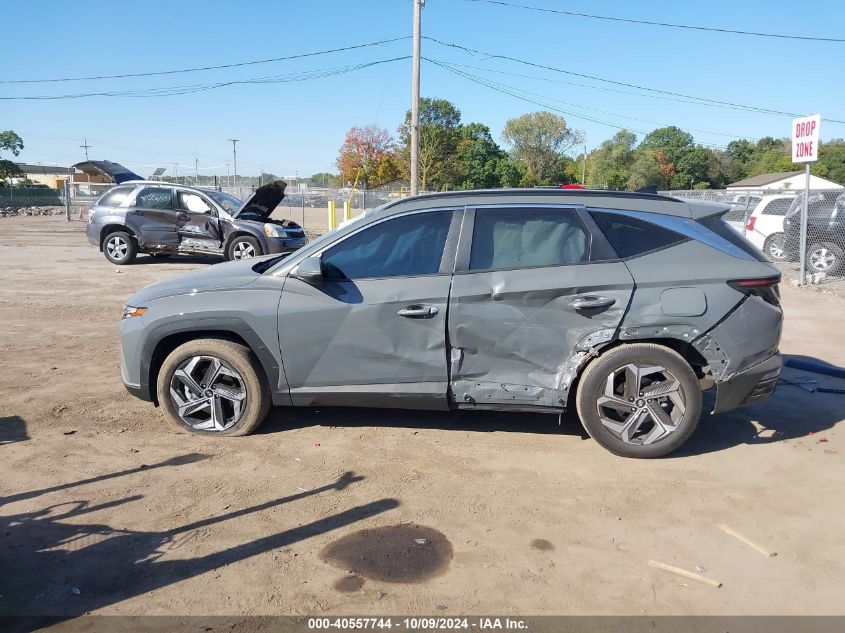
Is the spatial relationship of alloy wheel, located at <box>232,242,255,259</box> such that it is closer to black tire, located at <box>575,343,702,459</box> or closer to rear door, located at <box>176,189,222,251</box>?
rear door, located at <box>176,189,222,251</box>

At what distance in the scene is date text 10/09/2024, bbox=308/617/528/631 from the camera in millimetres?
2861

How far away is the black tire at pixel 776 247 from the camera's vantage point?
15.4 metres

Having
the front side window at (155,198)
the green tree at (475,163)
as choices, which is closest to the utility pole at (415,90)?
the front side window at (155,198)

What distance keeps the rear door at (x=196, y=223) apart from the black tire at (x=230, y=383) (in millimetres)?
10156

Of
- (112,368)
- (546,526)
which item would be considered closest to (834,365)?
(546,526)

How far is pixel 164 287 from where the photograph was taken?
16.4ft

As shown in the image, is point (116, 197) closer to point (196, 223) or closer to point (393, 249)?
point (196, 223)

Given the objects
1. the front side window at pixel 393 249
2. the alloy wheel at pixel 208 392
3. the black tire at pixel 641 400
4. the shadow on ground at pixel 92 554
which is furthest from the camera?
the alloy wheel at pixel 208 392

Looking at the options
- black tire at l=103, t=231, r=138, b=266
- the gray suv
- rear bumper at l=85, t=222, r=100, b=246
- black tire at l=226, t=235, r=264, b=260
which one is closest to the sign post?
the gray suv

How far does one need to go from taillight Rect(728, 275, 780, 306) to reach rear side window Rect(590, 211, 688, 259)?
46 cm

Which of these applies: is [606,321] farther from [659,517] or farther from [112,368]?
[112,368]

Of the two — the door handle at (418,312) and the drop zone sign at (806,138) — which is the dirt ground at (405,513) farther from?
the drop zone sign at (806,138)

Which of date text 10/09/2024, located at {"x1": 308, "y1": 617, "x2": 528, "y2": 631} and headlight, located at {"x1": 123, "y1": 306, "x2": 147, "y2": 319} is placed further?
headlight, located at {"x1": 123, "y1": 306, "x2": 147, "y2": 319}

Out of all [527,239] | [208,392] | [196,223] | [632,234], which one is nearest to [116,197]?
[196,223]
